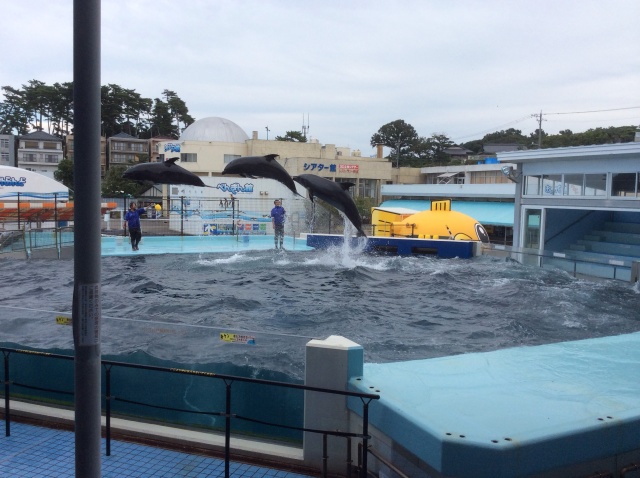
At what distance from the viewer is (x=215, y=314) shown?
10.4m

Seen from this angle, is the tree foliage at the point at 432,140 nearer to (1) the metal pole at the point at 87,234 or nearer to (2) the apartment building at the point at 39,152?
(2) the apartment building at the point at 39,152

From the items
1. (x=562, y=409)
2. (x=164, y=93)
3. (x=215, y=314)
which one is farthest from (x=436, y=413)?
(x=164, y=93)

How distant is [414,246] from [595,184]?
237 inches

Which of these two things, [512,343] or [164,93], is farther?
[164,93]

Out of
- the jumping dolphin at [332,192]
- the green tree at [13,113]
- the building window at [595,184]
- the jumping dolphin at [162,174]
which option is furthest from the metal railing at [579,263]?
the green tree at [13,113]

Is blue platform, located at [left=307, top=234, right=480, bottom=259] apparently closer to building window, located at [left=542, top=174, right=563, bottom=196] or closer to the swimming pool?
the swimming pool

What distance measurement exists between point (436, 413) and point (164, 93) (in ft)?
251

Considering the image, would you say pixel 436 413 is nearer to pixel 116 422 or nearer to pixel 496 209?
pixel 116 422

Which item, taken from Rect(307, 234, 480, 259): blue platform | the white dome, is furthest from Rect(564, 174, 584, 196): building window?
the white dome

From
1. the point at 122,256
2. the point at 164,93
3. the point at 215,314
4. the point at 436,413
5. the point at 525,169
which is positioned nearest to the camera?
the point at 436,413

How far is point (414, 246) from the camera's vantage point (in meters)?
19.9

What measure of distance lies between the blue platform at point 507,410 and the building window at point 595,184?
13.4 m

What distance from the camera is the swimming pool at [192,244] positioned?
18620 millimetres

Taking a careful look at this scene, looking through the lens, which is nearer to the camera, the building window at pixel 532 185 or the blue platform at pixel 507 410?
the blue platform at pixel 507 410
